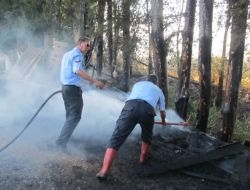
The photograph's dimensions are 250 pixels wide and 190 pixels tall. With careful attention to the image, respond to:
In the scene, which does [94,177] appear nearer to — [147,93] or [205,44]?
[147,93]

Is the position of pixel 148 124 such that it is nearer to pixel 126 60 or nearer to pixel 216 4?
pixel 216 4

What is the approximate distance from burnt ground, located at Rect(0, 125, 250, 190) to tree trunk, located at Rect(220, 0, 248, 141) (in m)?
4.00

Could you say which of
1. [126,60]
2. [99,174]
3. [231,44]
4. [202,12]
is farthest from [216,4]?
[99,174]

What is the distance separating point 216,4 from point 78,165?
967 centimetres

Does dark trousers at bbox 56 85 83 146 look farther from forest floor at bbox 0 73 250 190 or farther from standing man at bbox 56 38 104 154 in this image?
forest floor at bbox 0 73 250 190

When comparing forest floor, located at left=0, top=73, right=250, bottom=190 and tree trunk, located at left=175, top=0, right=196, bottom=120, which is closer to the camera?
forest floor, located at left=0, top=73, right=250, bottom=190

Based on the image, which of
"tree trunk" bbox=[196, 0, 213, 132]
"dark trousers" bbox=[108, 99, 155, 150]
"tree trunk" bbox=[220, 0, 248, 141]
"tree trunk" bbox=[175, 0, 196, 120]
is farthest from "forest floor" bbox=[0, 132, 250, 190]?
"tree trunk" bbox=[175, 0, 196, 120]

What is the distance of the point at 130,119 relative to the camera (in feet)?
22.9

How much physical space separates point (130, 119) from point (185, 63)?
21.9 feet

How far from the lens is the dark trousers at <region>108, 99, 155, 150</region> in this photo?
688 centimetres

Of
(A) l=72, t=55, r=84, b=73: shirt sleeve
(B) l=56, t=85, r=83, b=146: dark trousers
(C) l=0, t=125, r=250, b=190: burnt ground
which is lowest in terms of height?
(C) l=0, t=125, r=250, b=190: burnt ground

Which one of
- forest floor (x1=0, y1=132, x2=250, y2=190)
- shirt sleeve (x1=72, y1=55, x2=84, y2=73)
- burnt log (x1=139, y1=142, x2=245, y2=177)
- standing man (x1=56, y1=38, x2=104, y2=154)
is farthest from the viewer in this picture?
standing man (x1=56, y1=38, x2=104, y2=154)

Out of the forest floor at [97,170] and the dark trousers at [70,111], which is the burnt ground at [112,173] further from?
the dark trousers at [70,111]

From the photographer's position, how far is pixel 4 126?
974 centimetres
